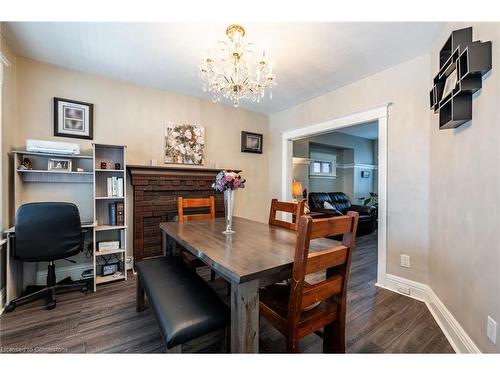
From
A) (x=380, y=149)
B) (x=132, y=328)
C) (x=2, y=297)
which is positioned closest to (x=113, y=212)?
(x=2, y=297)

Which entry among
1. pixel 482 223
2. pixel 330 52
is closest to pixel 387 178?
pixel 482 223

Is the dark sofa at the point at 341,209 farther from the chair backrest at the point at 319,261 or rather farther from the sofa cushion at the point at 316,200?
the chair backrest at the point at 319,261

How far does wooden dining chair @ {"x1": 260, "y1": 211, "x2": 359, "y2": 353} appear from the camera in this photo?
1.02 m

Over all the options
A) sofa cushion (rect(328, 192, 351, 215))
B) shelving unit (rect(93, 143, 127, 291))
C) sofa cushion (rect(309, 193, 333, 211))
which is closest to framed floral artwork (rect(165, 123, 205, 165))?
shelving unit (rect(93, 143, 127, 291))

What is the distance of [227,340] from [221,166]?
277cm

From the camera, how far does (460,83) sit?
140 cm

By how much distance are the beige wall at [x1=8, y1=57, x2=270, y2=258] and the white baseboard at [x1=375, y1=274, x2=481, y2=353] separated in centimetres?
228

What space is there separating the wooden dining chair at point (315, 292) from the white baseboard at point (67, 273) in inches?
96.6

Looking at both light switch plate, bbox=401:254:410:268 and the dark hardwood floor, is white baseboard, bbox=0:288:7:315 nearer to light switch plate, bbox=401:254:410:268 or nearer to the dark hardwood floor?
the dark hardwood floor

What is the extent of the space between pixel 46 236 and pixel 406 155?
3.68 metres

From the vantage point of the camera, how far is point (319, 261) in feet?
3.54

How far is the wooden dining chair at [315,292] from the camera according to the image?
1.02 m

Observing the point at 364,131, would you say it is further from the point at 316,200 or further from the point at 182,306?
the point at 182,306
